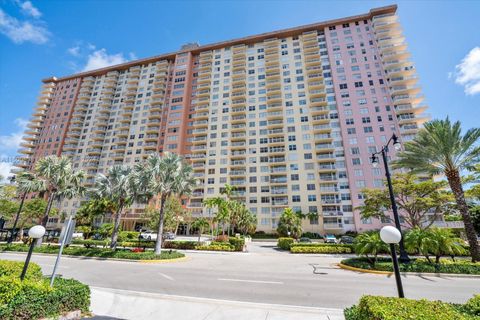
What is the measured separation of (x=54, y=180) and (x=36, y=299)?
97.4 ft

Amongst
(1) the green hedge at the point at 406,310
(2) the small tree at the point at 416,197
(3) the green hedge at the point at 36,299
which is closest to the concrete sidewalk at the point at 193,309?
(3) the green hedge at the point at 36,299

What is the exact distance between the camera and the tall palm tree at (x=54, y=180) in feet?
94.0

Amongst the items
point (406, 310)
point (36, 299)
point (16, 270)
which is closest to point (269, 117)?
point (16, 270)

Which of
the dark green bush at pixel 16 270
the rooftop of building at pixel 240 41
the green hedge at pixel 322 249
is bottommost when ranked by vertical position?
the green hedge at pixel 322 249

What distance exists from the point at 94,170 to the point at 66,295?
7843cm

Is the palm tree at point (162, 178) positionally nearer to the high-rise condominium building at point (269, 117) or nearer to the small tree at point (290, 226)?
the small tree at point (290, 226)

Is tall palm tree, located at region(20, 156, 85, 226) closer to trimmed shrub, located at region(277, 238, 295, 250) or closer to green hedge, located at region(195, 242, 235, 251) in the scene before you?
green hedge, located at region(195, 242, 235, 251)

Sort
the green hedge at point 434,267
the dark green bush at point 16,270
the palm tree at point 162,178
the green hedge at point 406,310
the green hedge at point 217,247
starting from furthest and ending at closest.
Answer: the green hedge at point 217,247
the palm tree at point 162,178
the green hedge at point 434,267
the dark green bush at point 16,270
the green hedge at point 406,310

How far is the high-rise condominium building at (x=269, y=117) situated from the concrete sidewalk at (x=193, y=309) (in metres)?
46.4

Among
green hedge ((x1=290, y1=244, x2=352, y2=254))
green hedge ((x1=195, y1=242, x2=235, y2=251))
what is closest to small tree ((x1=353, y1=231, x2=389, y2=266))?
green hedge ((x1=290, y1=244, x2=352, y2=254))

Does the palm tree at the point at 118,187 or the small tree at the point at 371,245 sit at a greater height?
the palm tree at the point at 118,187

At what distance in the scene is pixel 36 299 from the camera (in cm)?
631

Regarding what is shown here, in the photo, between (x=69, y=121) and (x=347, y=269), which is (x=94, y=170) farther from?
(x=347, y=269)

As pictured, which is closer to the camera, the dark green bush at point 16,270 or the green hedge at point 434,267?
the dark green bush at point 16,270
